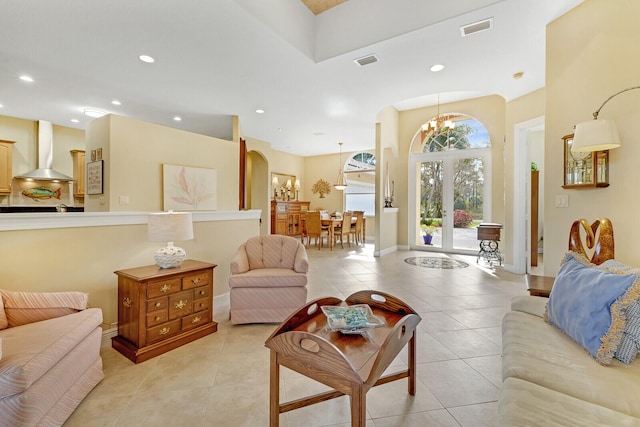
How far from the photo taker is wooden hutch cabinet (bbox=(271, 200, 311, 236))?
28.3 feet

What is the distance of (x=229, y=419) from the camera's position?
5.16 feet

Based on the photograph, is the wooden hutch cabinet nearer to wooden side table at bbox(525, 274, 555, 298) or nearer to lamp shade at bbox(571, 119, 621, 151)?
wooden side table at bbox(525, 274, 555, 298)

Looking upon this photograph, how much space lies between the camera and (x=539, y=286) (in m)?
2.27

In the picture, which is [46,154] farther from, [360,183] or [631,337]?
[631,337]

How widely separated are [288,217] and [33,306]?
7.37m

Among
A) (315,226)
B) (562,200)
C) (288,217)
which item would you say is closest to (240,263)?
(562,200)

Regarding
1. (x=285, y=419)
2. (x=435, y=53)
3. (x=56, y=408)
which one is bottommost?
(x=285, y=419)

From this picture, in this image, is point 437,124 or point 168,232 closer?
point 168,232

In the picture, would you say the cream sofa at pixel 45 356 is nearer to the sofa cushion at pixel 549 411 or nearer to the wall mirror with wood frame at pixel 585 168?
the sofa cushion at pixel 549 411

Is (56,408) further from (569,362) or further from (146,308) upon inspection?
(569,362)

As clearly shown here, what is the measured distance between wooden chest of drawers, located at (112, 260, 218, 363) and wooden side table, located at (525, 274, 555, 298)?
9.28ft

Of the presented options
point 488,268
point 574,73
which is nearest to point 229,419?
point 574,73

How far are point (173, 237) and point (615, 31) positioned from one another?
4.20 metres

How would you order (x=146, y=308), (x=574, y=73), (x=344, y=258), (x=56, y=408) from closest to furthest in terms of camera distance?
(x=56, y=408) → (x=146, y=308) → (x=574, y=73) → (x=344, y=258)
